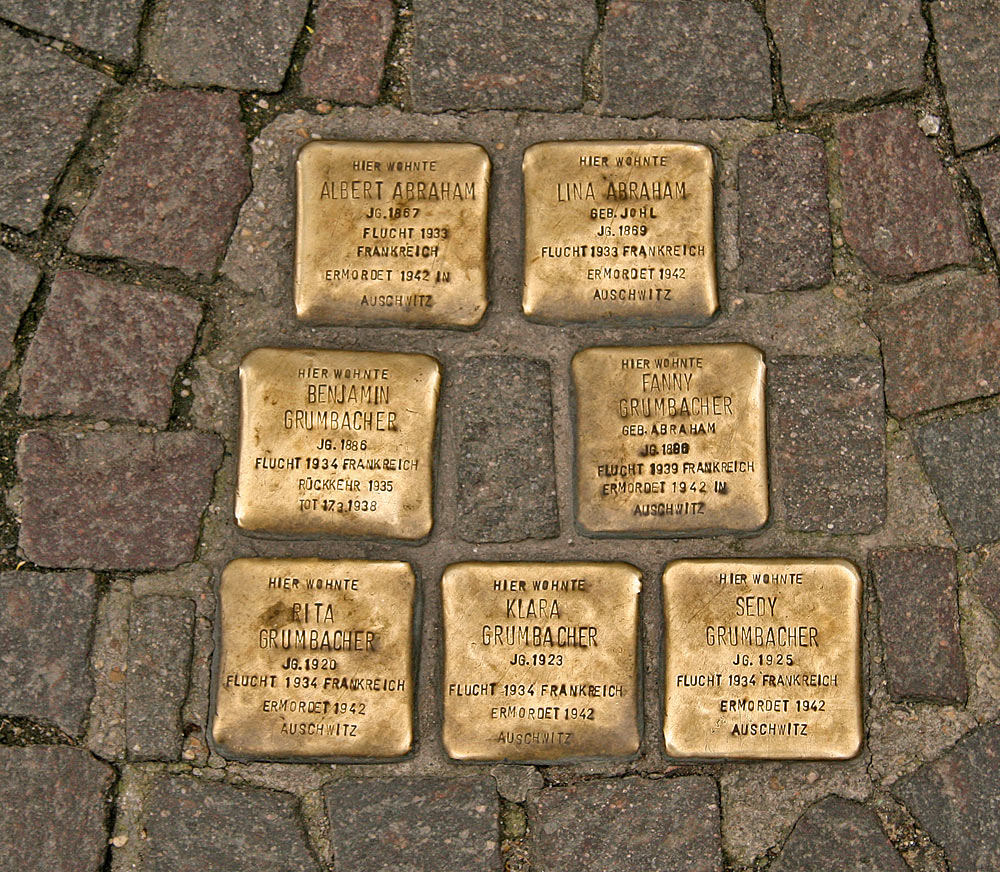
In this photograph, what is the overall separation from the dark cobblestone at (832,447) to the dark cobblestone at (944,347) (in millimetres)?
51

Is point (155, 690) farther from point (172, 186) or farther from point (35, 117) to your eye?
point (35, 117)

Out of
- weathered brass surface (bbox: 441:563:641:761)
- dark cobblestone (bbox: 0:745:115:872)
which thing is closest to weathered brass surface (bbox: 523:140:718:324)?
weathered brass surface (bbox: 441:563:641:761)

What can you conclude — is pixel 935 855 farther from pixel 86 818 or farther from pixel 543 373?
pixel 86 818

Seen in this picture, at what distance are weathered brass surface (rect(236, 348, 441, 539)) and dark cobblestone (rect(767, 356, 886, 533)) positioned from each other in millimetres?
735

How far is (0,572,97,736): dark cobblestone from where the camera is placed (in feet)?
5.57

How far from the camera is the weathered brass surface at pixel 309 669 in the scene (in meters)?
1.67

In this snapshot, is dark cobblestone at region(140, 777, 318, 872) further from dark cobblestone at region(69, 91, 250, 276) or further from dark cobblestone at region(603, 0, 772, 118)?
dark cobblestone at region(603, 0, 772, 118)

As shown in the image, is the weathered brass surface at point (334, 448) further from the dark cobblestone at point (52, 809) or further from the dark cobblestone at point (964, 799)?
the dark cobblestone at point (964, 799)

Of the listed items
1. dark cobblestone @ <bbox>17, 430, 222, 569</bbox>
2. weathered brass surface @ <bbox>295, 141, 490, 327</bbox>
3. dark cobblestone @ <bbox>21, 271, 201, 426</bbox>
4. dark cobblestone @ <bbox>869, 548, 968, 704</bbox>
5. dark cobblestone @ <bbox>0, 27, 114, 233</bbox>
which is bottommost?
dark cobblestone @ <bbox>869, 548, 968, 704</bbox>

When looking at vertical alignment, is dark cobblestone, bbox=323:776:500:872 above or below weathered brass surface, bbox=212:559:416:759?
below

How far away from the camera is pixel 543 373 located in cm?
174

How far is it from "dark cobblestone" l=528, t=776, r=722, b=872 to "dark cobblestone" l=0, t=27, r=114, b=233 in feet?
5.27

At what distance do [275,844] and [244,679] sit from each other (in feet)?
1.11

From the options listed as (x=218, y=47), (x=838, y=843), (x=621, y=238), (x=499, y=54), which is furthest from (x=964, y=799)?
(x=218, y=47)
